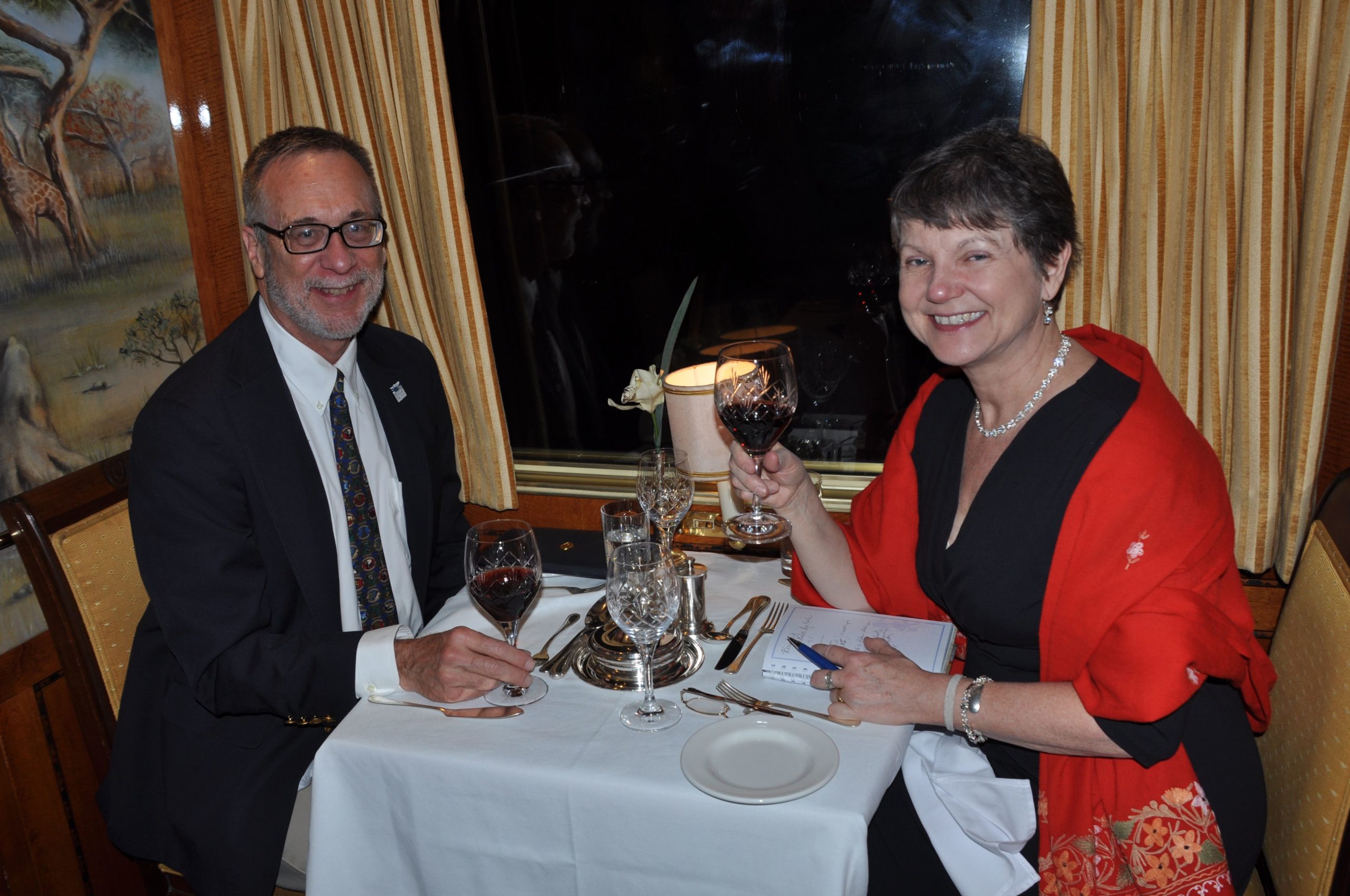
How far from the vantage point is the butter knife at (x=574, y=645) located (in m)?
1.63

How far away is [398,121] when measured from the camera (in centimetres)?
267

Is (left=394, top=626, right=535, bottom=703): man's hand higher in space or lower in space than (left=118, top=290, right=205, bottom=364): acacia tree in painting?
lower

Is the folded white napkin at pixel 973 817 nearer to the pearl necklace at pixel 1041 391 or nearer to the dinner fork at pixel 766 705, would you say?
the dinner fork at pixel 766 705

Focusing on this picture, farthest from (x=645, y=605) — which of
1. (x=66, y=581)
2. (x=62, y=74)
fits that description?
(x=62, y=74)

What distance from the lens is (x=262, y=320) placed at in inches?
81.5

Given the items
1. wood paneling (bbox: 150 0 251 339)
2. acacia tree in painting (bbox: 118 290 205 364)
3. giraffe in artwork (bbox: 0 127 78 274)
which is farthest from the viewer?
wood paneling (bbox: 150 0 251 339)

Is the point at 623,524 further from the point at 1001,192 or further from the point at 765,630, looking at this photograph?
the point at 1001,192

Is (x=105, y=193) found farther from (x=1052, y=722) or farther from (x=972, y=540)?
(x=1052, y=722)

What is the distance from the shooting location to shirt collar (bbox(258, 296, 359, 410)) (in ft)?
6.80

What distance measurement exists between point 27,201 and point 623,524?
163cm

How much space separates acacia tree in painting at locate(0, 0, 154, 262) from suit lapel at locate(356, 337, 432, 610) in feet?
2.53

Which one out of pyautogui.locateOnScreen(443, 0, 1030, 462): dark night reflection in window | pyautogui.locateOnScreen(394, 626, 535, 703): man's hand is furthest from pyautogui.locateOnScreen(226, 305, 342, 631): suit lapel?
pyautogui.locateOnScreen(443, 0, 1030, 462): dark night reflection in window

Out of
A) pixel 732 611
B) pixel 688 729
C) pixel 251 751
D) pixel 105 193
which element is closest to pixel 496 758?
pixel 688 729

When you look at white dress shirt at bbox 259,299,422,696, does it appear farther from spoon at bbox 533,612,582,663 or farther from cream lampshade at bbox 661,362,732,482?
cream lampshade at bbox 661,362,732,482
